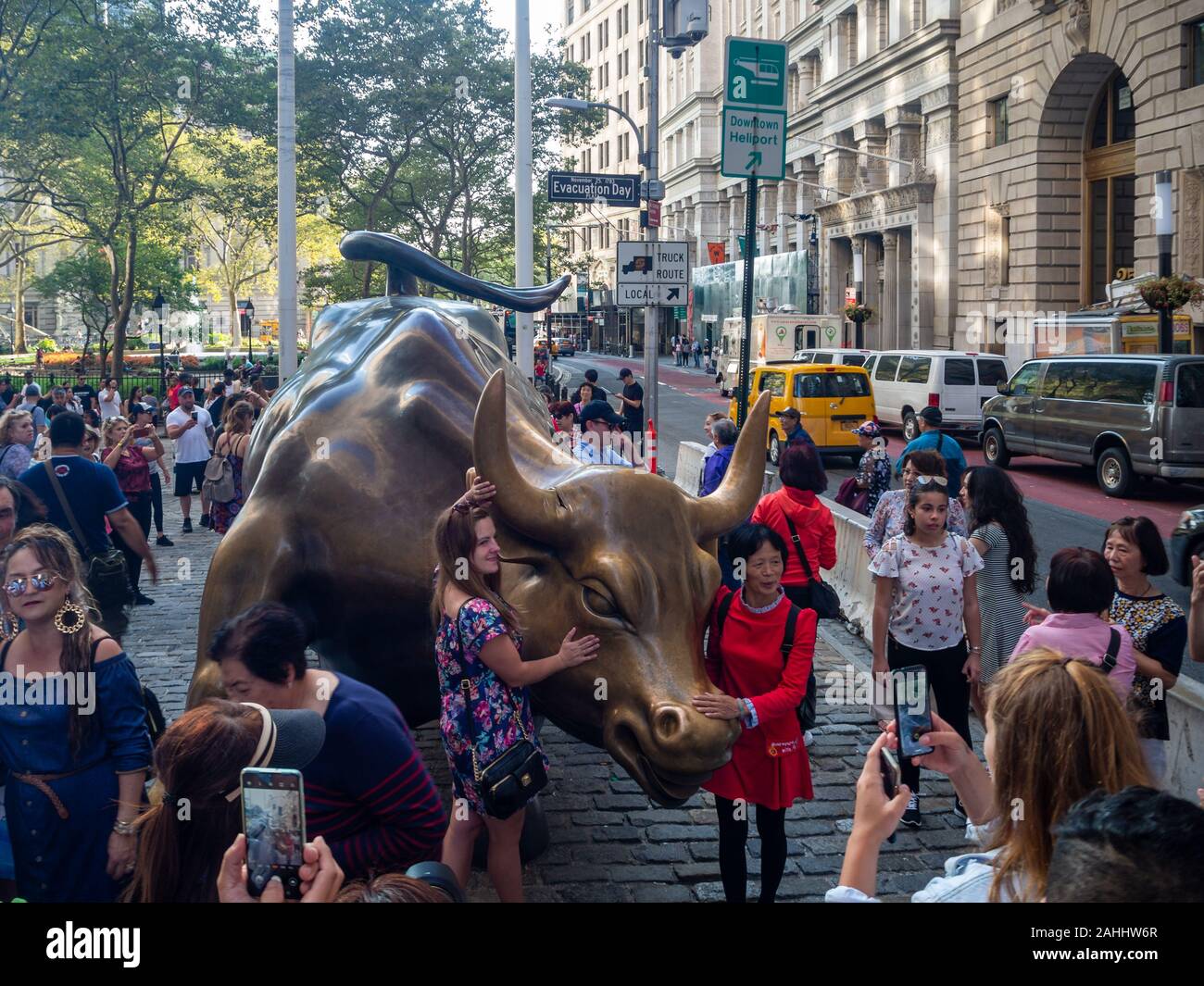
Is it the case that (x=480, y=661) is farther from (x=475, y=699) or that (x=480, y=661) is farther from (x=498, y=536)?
(x=498, y=536)

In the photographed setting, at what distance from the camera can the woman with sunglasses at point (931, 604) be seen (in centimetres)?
615

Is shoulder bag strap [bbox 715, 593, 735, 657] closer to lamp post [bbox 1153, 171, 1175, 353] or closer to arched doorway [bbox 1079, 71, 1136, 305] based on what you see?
lamp post [bbox 1153, 171, 1175, 353]

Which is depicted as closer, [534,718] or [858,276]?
[534,718]

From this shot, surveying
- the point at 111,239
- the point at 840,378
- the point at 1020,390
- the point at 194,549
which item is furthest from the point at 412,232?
the point at 194,549

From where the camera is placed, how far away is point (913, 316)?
50.1 meters

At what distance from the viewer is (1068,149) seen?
133 feet

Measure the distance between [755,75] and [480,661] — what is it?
7002 mm

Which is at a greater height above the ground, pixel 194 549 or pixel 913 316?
pixel 913 316

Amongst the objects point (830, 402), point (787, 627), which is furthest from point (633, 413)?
point (787, 627)

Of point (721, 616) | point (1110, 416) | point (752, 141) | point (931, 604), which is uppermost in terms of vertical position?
point (752, 141)

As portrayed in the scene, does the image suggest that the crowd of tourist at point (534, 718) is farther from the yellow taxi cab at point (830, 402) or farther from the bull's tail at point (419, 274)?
the yellow taxi cab at point (830, 402)
